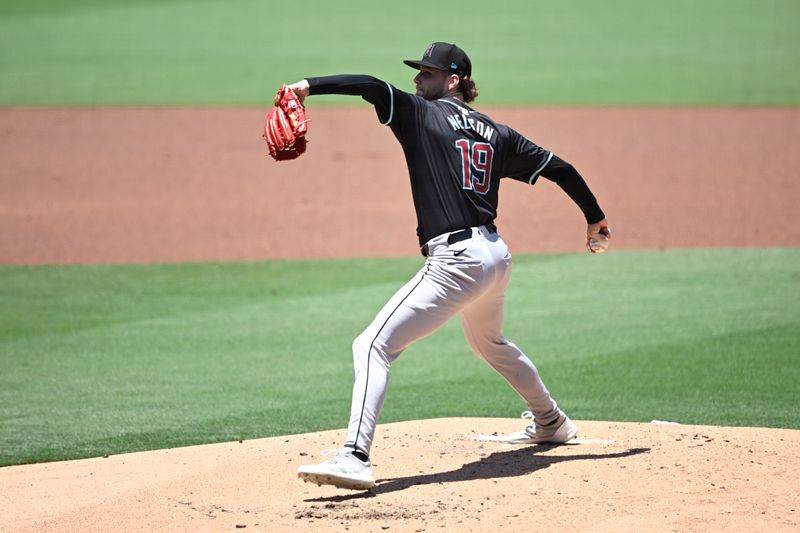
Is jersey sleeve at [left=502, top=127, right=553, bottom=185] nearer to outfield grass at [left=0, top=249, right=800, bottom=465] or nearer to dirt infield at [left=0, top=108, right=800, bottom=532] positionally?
dirt infield at [left=0, top=108, right=800, bottom=532]

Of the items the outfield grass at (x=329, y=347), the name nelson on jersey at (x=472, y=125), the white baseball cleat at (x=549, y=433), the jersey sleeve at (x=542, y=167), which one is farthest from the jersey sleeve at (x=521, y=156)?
the outfield grass at (x=329, y=347)

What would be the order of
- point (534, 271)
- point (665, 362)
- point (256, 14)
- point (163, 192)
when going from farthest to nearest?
point (256, 14) → point (163, 192) → point (534, 271) → point (665, 362)

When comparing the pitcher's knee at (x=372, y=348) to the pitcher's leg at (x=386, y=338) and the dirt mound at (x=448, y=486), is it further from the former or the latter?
the dirt mound at (x=448, y=486)

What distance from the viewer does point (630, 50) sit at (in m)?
26.9

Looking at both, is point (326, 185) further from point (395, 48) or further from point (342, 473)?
point (395, 48)

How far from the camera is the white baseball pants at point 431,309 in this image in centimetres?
483

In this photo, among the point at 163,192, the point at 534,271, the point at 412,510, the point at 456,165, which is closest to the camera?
the point at 412,510

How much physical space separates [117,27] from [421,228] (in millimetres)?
27164

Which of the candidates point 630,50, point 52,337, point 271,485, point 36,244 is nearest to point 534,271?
point 52,337

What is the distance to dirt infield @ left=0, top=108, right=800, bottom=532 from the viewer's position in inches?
186

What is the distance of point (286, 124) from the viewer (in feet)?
16.2

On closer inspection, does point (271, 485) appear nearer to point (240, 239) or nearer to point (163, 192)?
point (240, 239)

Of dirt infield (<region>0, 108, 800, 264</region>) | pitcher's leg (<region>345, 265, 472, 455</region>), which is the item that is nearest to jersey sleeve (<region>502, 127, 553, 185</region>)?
pitcher's leg (<region>345, 265, 472, 455</region>)

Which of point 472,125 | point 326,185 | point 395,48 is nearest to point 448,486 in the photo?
point 472,125
